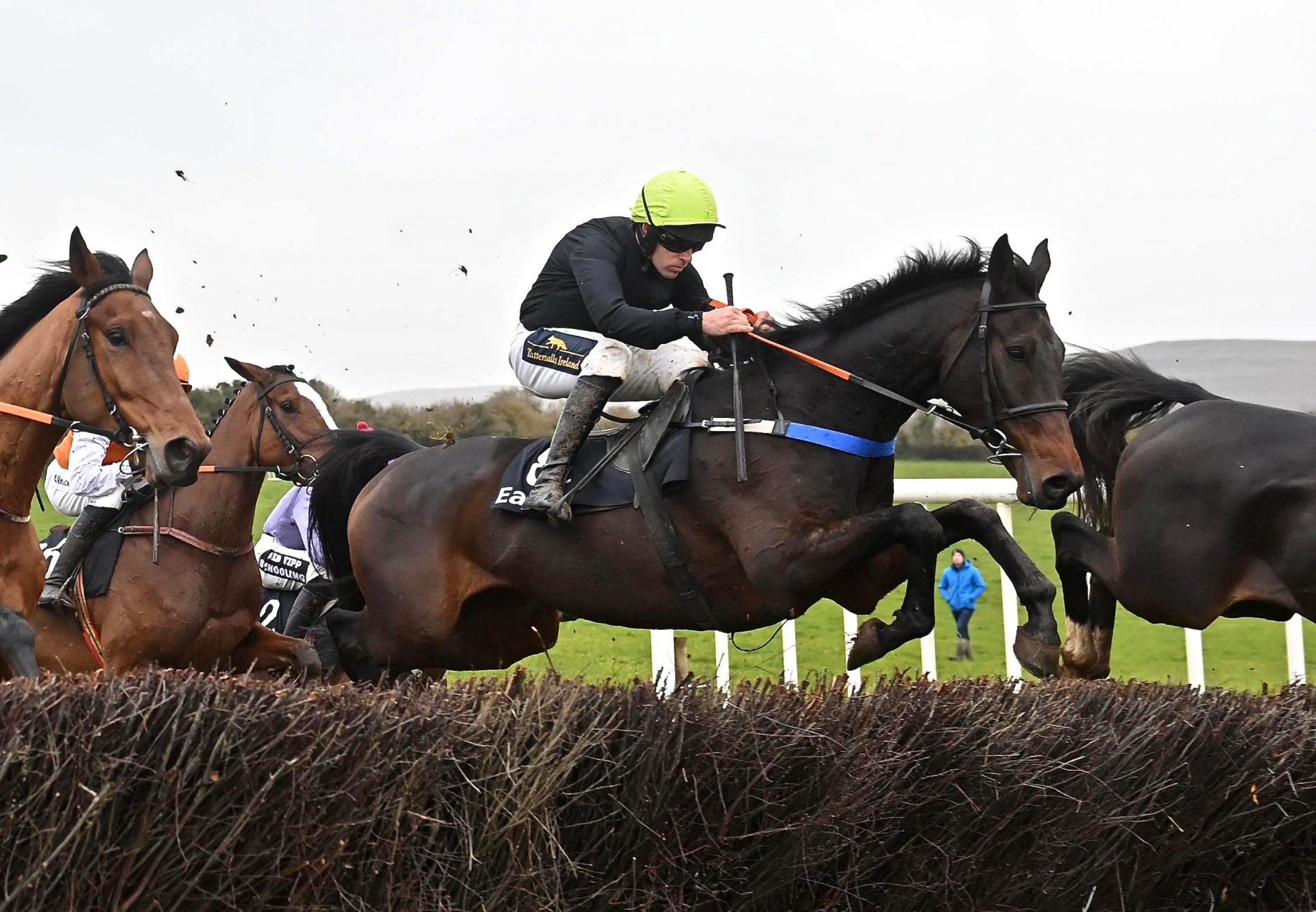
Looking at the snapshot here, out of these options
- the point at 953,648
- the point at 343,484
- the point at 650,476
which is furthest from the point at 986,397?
the point at 953,648

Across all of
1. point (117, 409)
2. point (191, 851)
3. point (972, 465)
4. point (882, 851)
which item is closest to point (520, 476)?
point (117, 409)

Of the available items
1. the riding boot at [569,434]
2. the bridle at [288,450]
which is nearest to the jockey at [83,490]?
the bridle at [288,450]

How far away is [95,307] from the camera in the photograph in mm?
4820

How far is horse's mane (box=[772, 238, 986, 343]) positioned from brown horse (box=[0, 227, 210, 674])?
2164mm

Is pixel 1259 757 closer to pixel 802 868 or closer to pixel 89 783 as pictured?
pixel 802 868

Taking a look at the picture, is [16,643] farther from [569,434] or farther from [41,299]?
[569,434]

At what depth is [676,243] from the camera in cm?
505

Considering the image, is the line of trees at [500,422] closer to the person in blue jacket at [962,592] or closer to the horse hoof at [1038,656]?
the person in blue jacket at [962,592]

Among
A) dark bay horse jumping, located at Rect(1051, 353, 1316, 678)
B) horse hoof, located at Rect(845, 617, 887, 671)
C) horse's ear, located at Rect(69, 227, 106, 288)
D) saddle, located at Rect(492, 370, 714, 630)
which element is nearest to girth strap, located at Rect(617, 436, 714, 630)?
saddle, located at Rect(492, 370, 714, 630)

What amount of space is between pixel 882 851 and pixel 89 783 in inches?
66.8

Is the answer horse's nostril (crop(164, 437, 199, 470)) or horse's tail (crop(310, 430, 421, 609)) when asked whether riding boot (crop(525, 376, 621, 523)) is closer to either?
horse's nostril (crop(164, 437, 199, 470))

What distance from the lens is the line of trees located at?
9398 millimetres

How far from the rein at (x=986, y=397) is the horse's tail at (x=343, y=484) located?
87.0 inches

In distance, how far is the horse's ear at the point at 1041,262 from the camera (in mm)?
4969
